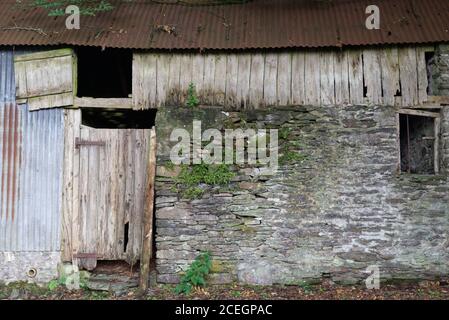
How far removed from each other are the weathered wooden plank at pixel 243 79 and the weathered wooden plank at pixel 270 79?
0.29 meters

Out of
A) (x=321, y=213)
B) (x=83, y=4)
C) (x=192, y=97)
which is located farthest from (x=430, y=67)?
(x=83, y=4)

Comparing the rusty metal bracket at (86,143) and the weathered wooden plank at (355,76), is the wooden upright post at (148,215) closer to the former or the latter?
the rusty metal bracket at (86,143)

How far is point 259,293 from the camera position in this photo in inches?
239

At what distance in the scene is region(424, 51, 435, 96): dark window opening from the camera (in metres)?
6.36

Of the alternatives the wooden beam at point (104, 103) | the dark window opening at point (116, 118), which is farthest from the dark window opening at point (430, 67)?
the wooden beam at point (104, 103)

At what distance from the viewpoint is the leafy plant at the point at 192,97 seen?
6.38 m

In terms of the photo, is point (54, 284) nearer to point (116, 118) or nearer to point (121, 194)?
point (121, 194)

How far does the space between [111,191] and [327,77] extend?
4124mm

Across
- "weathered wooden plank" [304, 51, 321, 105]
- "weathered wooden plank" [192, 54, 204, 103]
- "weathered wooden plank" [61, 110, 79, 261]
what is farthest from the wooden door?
"weathered wooden plank" [304, 51, 321, 105]

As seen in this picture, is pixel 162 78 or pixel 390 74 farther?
pixel 162 78

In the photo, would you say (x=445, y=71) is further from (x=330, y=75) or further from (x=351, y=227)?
(x=351, y=227)

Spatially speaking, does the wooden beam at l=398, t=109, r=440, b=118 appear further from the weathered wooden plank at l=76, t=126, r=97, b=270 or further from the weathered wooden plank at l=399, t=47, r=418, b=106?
the weathered wooden plank at l=76, t=126, r=97, b=270

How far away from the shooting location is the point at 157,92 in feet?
21.3

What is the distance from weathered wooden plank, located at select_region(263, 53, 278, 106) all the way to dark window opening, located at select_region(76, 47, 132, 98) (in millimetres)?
2913
